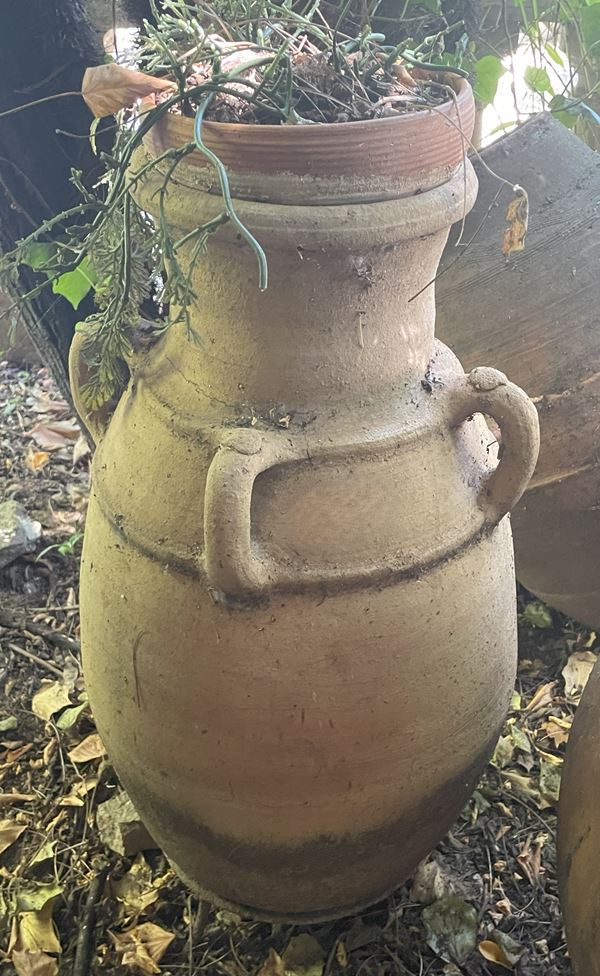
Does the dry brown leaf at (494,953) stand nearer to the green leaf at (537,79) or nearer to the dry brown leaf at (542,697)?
the dry brown leaf at (542,697)

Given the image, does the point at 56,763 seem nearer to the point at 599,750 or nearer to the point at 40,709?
the point at 40,709

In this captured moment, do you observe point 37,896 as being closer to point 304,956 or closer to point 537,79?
point 304,956

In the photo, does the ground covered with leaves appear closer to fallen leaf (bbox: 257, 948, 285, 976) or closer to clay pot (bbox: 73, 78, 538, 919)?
fallen leaf (bbox: 257, 948, 285, 976)

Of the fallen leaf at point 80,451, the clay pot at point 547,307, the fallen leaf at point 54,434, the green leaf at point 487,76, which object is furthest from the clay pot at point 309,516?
the fallen leaf at point 54,434

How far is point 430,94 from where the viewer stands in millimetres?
1225

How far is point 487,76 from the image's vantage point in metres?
1.84

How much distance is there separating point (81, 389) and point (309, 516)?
0.48 metres

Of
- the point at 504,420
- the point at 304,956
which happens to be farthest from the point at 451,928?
the point at 504,420

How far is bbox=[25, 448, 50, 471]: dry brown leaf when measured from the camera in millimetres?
2971

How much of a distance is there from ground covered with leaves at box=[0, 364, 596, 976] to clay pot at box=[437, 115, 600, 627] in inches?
18.3

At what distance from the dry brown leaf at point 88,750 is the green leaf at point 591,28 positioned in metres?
1.88

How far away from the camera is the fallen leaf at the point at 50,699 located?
2098 mm

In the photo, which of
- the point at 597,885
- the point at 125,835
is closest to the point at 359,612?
the point at 597,885

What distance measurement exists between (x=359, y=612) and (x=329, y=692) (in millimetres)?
120
